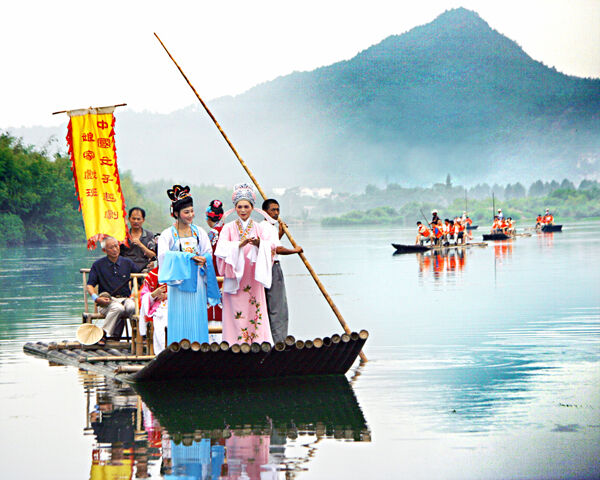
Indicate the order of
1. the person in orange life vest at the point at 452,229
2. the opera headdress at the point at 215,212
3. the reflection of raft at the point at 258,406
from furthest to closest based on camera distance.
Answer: the person in orange life vest at the point at 452,229, the opera headdress at the point at 215,212, the reflection of raft at the point at 258,406

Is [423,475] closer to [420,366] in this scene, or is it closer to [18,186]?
[420,366]

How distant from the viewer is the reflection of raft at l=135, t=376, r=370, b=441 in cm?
759

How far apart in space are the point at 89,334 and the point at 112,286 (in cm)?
57

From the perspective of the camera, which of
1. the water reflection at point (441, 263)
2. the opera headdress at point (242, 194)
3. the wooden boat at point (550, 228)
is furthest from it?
the wooden boat at point (550, 228)

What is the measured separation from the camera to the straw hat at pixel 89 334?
36.3 ft

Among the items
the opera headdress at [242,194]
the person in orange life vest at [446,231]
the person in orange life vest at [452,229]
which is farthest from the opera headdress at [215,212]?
the person in orange life vest at [452,229]

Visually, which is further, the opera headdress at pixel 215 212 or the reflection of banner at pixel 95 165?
the reflection of banner at pixel 95 165

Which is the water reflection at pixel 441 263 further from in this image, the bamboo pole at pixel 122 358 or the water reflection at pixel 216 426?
the water reflection at pixel 216 426

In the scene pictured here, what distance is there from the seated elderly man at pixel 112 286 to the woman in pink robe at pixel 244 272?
5.28 ft

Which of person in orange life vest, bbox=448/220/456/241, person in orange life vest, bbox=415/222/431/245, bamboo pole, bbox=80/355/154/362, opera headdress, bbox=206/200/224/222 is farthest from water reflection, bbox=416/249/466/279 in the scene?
bamboo pole, bbox=80/355/154/362

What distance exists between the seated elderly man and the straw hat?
146 millimetres

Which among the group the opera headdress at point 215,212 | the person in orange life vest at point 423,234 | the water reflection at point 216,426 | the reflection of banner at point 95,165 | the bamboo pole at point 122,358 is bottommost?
the water reflection at point 216,426

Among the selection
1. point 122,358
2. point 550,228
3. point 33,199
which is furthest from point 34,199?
point 122,358

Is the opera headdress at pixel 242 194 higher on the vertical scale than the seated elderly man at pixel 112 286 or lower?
higher
